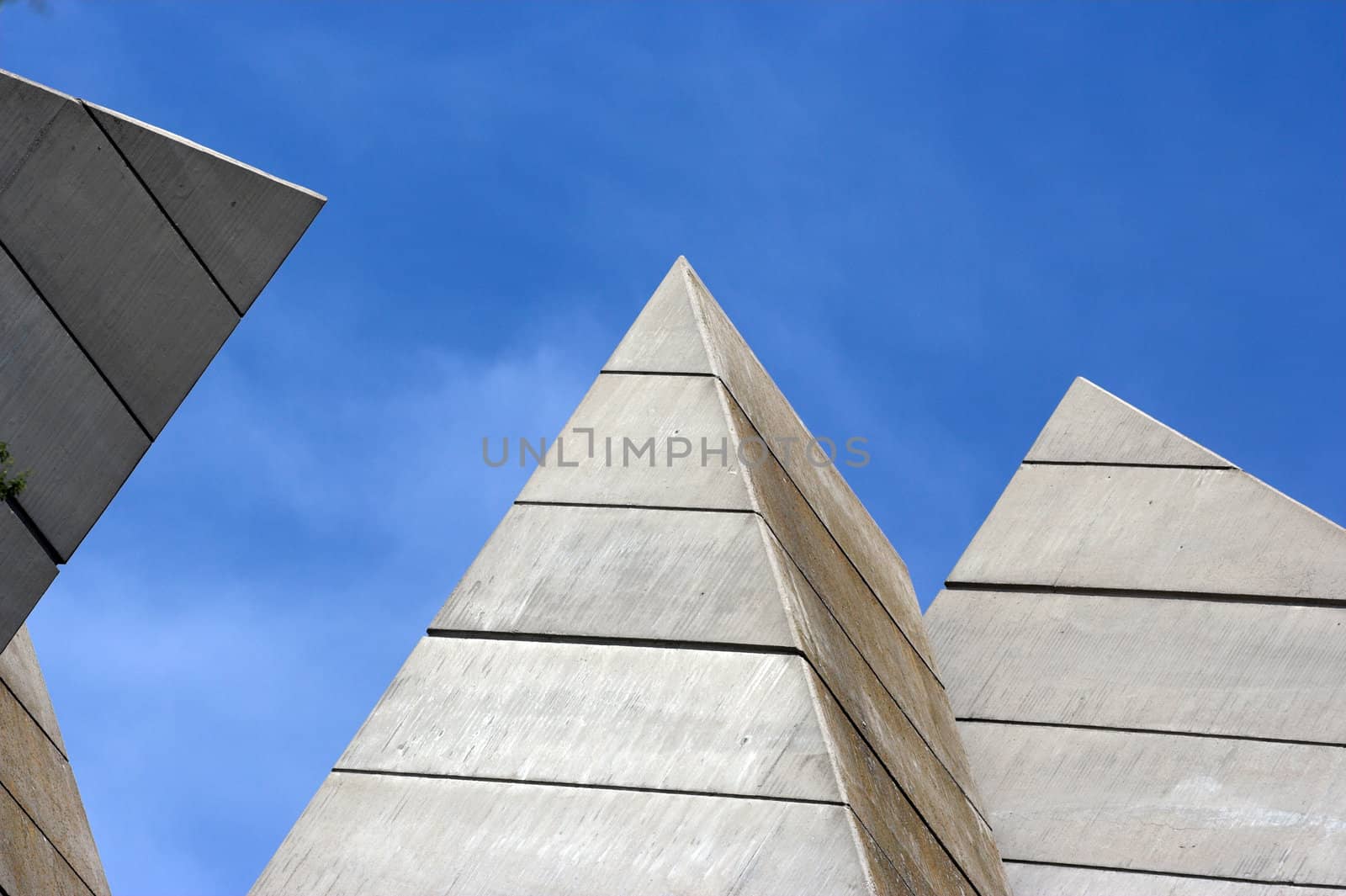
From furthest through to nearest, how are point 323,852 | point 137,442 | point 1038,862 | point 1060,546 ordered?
point 1060,546
point 1038,862
point 137,442
point 323,852

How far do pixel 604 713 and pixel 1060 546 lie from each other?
5801 millimetres

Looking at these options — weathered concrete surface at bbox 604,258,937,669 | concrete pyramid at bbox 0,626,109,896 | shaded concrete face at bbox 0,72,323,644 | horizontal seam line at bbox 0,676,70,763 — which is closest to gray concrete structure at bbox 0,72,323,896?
shaded concrete face at bbox 0,72,323,644

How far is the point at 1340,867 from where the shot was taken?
38.7 ft

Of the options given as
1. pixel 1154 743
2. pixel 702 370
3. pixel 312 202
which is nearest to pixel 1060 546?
pixel 1154 743

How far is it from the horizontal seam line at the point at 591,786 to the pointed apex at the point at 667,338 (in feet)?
11.0

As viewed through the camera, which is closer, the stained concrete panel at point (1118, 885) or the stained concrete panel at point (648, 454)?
the stained concrete panel at point (648, 454)

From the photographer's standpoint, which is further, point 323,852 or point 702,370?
point 702,370

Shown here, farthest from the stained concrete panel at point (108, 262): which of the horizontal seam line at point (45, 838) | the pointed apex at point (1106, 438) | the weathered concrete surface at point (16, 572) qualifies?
the pointed apex at point (1106, 438)

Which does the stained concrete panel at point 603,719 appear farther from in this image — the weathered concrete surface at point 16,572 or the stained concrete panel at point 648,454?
the weathered concrete surface at point 16,572

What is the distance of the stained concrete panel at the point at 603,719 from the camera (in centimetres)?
931

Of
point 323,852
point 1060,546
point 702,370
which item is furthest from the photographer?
point 1060,546

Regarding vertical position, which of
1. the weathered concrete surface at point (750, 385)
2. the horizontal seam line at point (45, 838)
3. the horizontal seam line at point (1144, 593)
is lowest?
the horizontal seam line at point (45, 838)

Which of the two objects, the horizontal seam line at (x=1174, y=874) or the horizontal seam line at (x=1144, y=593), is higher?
the horizontal seam line at (x=1144, y=593)

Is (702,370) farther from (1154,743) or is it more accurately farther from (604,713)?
(1154,743)
